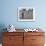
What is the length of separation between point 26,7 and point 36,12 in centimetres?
36

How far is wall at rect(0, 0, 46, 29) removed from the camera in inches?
158

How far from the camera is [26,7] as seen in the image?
4.02 meters

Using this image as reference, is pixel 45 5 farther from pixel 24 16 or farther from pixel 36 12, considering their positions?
pixel 24 16

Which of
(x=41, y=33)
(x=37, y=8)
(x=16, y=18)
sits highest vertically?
(x=37, y=8)

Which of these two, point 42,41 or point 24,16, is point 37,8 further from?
point 42,41

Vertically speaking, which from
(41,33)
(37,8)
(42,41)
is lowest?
(42,41)

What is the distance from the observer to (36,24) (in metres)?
4.07

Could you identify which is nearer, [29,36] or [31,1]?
[29,36]

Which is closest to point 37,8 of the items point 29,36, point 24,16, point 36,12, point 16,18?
point 36,12

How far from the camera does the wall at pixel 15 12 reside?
4023mm

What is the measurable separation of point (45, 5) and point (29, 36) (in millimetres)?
1226

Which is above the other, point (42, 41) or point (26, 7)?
point (26, 7)

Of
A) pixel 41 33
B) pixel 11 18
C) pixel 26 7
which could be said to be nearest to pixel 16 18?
pixel 11 18

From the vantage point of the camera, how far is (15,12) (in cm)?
404
